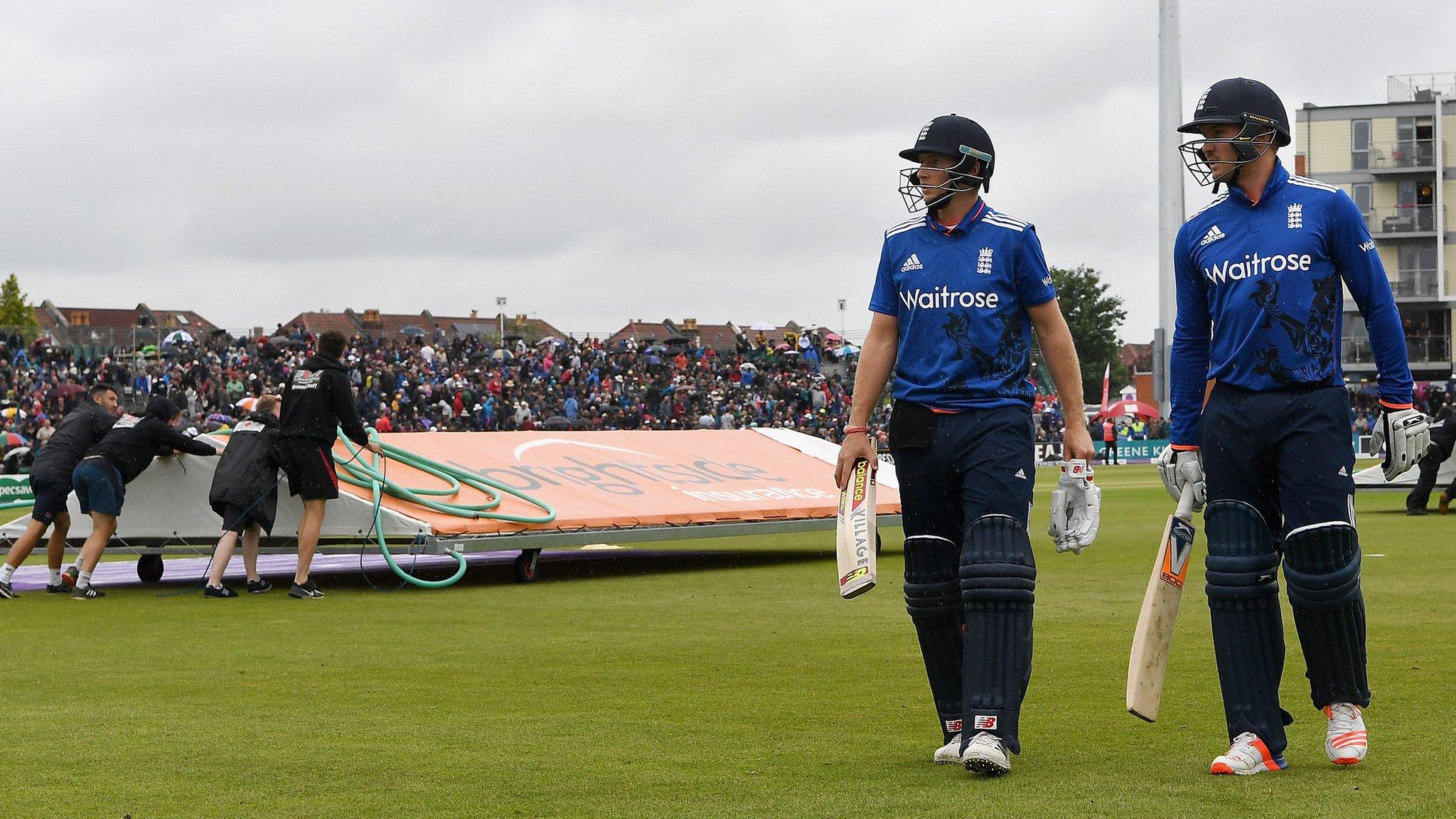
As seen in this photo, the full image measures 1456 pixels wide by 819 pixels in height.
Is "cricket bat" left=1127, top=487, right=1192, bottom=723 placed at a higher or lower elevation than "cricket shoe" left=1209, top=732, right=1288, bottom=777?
higher

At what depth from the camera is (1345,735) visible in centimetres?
496

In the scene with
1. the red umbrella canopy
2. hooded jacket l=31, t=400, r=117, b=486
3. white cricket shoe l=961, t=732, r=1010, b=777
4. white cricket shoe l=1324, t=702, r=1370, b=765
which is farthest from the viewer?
the red umbrella canopy

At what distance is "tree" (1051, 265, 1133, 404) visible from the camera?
112875 millimetres

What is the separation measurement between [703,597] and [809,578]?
1849 millimetres

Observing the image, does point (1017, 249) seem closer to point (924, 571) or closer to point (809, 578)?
point (924, 571)

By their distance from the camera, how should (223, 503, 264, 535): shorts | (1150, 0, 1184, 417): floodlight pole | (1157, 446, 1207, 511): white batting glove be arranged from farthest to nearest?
(1150, 0, 1184, 417): floodlight pole → (223, 503, 264, 535): shorts → (1157, 446, 1207, 511): white batting glove

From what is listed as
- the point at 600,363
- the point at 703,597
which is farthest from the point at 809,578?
the point at 600,363

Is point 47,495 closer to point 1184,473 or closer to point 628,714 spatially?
point 628,714

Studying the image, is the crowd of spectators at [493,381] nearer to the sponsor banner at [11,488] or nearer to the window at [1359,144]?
the sponsor banner at [11,488]

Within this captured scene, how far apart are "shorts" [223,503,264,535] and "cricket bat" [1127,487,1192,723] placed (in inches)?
340

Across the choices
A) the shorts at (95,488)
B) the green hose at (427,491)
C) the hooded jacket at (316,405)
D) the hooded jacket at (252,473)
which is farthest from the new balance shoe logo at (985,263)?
the shorts at (95,488)

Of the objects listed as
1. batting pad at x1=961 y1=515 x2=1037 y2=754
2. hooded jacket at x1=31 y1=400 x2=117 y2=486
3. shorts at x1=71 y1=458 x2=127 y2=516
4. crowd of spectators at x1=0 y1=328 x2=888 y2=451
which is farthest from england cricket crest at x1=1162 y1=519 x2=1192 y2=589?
crowd of spectators at x1=0 y1=328 x2=888 y2=451

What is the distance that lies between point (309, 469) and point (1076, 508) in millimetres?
7934

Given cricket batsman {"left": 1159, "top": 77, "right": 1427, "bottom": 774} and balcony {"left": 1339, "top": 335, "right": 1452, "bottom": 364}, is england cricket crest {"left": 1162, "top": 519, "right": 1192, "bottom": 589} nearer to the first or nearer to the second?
cricket batsman {"left": 1159, "top": 77, "right": 1427, "bottom": 774}
